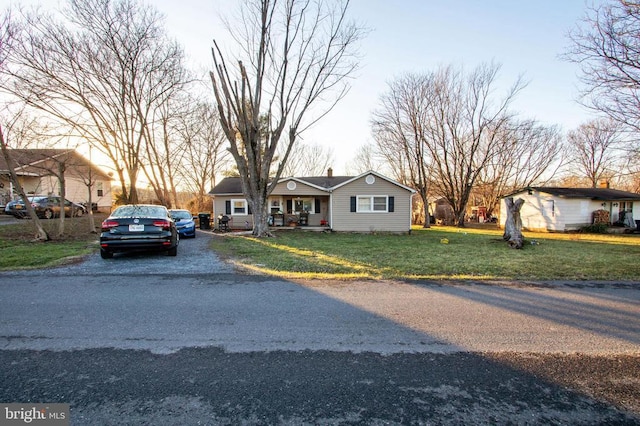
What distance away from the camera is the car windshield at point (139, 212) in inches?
314

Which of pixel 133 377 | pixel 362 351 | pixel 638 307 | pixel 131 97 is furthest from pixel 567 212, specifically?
pixel 131 97

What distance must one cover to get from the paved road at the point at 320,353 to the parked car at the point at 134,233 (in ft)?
7.88

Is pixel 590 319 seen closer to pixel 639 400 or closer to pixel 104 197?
pixel 639 400

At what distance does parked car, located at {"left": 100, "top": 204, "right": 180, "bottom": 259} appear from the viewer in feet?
25.0

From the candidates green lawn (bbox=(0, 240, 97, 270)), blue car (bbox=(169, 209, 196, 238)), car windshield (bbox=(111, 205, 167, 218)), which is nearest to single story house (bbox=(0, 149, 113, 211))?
blue car (bbox=(169, 209, 196, 238))

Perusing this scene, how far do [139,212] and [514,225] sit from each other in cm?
1390

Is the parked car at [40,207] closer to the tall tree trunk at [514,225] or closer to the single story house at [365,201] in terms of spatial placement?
the single story house at [365,201]

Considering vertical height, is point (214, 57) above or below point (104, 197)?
above

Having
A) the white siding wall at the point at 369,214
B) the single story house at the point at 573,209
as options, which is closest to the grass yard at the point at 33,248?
the white siding wall at the point at 369,214

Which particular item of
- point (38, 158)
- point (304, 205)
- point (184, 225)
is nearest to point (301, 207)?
point (304, 205)

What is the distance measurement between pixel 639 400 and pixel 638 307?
10.3 feet

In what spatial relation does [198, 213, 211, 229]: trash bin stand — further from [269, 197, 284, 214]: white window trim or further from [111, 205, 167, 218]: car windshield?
[111, 205, 167, 218]: car windshield

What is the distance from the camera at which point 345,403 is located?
2.21 metres

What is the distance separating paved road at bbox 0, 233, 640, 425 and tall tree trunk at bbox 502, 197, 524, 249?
709 cm
